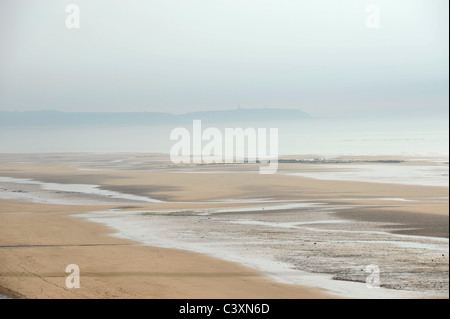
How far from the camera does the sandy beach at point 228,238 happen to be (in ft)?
42.8

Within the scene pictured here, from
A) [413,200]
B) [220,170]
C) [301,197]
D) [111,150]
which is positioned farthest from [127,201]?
[111,150]

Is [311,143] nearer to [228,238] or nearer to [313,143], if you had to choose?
[313,143]

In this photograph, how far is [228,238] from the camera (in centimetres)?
1811

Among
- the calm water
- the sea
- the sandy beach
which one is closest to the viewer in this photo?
the sandy beach

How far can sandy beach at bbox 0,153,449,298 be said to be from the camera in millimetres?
13031

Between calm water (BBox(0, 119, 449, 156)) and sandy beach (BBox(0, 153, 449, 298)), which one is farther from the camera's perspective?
calm water (BBox(0, 119, 449, 156))

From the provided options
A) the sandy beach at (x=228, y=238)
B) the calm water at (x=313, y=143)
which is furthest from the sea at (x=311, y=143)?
the sandy beach at (x=228, y=238)

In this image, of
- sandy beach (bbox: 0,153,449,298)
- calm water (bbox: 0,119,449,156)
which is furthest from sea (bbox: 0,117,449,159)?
sandy beach (bbox: 0,153,449,298)

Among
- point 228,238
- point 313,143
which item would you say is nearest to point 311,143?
point 313,143

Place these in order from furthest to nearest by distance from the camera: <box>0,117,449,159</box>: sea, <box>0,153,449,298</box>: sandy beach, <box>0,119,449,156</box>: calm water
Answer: <box>0,119,449,156</box>: calm water < <box>0,117,449,159</box>: sea < <box>0,153,449,298</box>: sandy beach

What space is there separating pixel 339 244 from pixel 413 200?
9.34 metres

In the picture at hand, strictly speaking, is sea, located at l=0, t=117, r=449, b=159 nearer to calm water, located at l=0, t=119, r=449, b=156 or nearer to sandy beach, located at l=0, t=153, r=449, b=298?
calm water, located at l=0, t=119, r=449, b=156

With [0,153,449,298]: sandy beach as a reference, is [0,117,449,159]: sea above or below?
above
